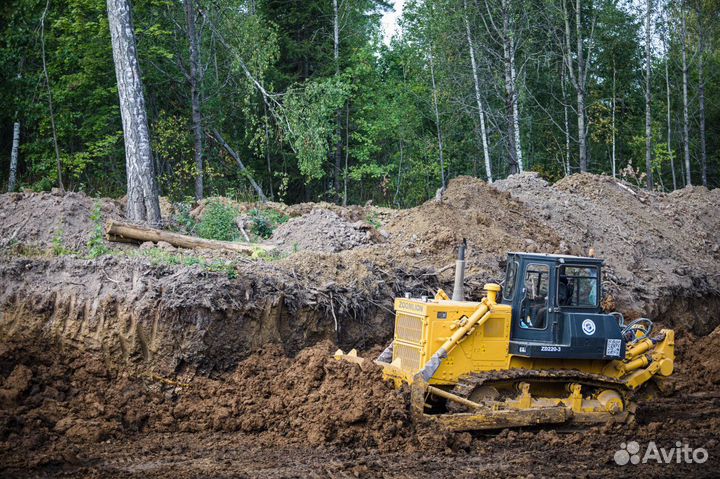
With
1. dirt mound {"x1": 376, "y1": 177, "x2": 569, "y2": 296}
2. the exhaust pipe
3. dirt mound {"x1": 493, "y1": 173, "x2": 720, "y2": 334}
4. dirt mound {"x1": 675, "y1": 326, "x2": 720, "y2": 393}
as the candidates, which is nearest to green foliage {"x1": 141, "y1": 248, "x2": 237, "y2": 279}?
the exhaust pipe

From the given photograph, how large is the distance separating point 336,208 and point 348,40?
13.2 meters

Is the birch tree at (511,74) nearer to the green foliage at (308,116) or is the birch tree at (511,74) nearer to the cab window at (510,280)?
the green foliage at (308,116)

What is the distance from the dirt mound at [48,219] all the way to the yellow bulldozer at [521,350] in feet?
21.2

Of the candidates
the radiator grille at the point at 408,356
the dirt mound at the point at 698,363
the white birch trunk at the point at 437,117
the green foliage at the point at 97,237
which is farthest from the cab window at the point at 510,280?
the white birch trunk at the point at 437,117

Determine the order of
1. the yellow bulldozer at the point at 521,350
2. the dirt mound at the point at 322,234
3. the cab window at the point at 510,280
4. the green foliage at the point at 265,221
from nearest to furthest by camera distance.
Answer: the yellow bulldozer at the point at 521,350
the cab window at the point at 510,280
the dirt mound at the point at 322,234
the green foliage at the point at 265,221

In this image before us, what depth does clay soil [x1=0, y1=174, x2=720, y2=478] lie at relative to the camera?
30.8 feet

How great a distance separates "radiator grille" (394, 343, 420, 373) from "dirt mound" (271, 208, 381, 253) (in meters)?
4.67

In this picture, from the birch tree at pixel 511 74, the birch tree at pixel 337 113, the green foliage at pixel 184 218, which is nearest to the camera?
the green foliage at pixel 184 218

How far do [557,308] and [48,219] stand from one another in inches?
359

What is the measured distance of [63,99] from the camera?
22.8 metres

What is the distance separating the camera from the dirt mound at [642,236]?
18234 mm

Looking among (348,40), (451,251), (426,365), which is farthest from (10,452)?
(348,40)

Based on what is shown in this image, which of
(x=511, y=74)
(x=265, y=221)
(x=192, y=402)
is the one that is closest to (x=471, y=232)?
(x=265, y=221)

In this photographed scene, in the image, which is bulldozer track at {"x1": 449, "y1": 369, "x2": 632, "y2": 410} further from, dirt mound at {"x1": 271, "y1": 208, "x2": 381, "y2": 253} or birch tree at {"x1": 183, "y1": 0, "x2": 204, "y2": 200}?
birch tree at {"x1": 183, "y1": 0, "x2": 204, "y2": 200}
